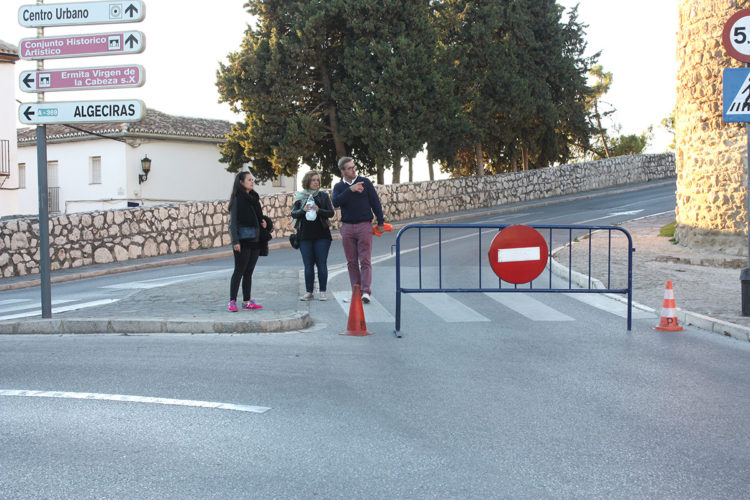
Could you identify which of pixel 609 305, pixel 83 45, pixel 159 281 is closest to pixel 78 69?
pixel 83 45

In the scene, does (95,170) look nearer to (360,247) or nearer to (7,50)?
(7,50)

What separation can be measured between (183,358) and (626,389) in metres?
3.70

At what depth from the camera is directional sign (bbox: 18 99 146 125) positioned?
890cm

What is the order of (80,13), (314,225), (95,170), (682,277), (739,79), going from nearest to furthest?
(739,79) → (80,13) → (314,225) → (682,277) → (95,170)

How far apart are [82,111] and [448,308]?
5.09 meters

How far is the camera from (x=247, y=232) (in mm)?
9164

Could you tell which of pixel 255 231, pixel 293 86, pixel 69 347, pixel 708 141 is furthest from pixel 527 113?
pixel 69 347

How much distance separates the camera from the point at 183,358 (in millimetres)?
6633

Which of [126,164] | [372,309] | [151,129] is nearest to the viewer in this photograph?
[372,309]

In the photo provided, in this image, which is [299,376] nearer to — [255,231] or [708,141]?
[255,231]

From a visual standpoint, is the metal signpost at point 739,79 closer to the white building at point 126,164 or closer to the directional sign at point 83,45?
the directional sign at point 83,45

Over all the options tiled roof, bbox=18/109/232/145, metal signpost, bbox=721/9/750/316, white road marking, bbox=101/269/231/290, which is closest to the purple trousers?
metal signpost, bbox=721/9/750/316

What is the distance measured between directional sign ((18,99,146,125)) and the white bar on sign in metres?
4.54

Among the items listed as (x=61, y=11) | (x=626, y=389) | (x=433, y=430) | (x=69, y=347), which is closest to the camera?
(x=433, y=430)
